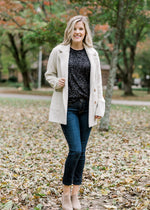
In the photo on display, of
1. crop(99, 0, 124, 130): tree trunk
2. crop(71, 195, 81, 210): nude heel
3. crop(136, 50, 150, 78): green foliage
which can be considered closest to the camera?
crop(71, 195, 81, 210): nude heel

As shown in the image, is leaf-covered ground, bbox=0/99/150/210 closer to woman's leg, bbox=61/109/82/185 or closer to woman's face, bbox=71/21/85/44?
woman's leg, bbox=61/109/82/185

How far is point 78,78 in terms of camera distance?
10.9 feet

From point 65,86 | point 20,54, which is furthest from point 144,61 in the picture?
point 65,86

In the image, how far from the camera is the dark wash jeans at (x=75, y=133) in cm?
327

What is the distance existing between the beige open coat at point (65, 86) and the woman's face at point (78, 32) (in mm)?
123

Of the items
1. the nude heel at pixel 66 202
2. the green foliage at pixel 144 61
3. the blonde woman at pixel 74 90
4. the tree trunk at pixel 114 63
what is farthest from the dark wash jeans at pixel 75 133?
the green foliage at pixel 144 61

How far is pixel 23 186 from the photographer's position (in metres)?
4.36

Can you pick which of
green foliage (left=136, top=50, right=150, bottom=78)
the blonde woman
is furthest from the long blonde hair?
green foliage (left=136, top=50, right=150, bottom=78)

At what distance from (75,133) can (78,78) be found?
24.4 inches

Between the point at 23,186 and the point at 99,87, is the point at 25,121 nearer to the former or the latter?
the point at 23,186

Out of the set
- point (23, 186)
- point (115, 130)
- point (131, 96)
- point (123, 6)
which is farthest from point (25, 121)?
point (131, 96)

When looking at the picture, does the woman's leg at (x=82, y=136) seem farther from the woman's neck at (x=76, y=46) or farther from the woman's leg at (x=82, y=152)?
the woman's neck at (x=76, y=46)

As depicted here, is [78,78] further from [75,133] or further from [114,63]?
[114,63]

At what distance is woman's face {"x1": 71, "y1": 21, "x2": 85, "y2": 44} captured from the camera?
3355mm
